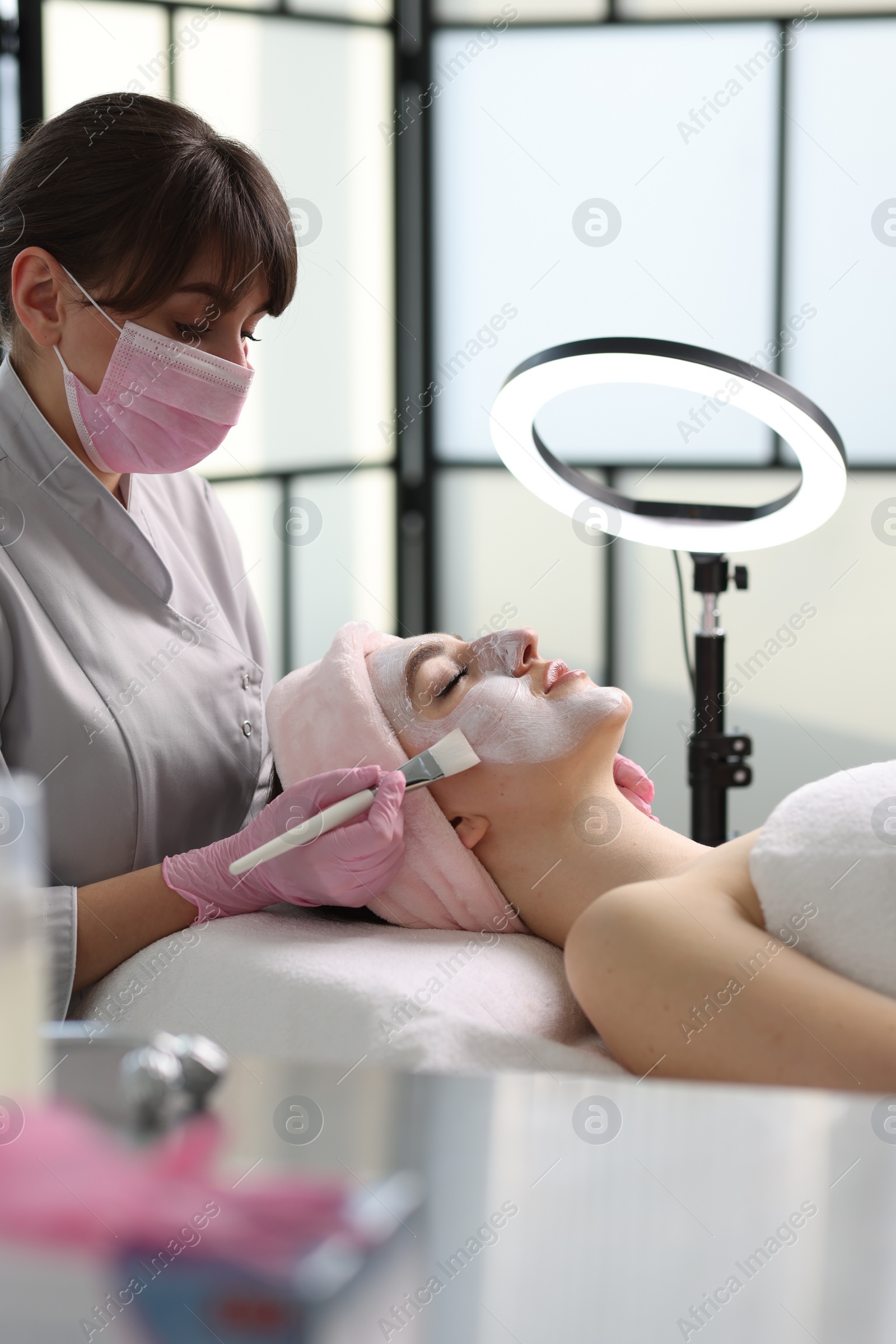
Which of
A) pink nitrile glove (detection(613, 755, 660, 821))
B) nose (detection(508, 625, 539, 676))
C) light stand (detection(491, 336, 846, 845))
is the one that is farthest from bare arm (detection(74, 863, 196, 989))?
light stand (detection(491, 336, 846, 845))

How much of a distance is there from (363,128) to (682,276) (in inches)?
43.9

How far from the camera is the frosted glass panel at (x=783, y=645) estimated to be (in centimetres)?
332

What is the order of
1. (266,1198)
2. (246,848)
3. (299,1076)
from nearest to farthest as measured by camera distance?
(266,1198) → (299,1076) → (246,848)

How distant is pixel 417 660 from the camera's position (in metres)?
1.43

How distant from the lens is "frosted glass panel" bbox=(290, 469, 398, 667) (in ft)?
11.6

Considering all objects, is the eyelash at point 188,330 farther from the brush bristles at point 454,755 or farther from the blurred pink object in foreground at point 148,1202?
the blurred pink object in foreground at point 148,1202

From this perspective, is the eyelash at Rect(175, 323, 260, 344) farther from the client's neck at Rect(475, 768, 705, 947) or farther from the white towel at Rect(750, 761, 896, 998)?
the white towel at Rect(750, 761, 896, 998)

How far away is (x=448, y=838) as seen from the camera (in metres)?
1.34

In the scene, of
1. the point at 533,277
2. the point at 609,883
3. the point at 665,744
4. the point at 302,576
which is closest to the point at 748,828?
the point at 665,744

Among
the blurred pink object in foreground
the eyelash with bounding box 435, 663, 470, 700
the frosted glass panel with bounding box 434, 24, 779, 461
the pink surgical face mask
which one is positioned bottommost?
the blurred pink object in foreground

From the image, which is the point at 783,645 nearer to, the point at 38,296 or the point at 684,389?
the point at 684,389

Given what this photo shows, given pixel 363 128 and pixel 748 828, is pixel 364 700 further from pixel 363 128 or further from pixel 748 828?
pixel 363 128

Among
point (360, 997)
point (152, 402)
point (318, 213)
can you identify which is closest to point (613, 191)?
point (318, 213)

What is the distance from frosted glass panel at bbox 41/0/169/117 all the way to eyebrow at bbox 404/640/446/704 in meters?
1.78
